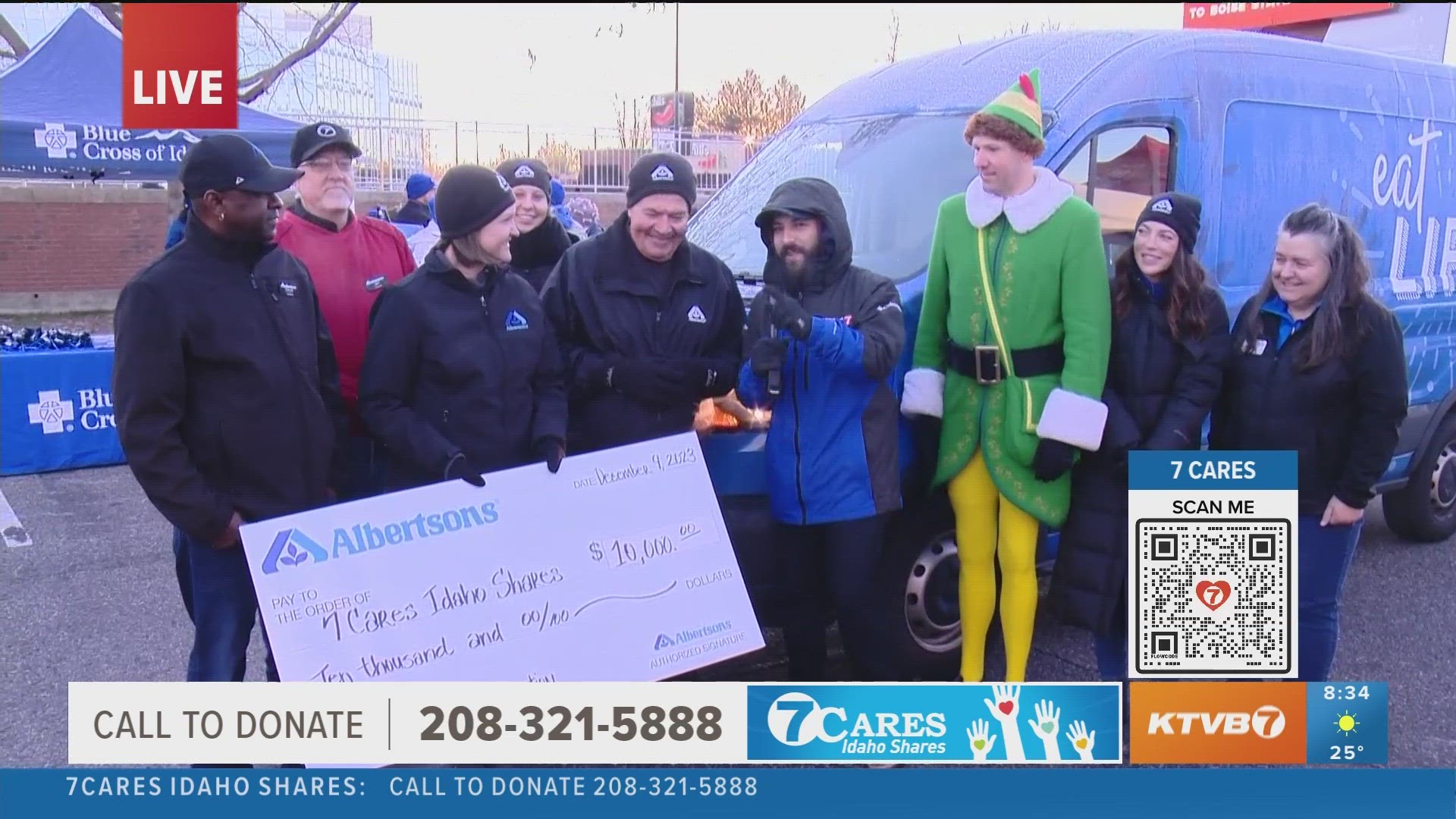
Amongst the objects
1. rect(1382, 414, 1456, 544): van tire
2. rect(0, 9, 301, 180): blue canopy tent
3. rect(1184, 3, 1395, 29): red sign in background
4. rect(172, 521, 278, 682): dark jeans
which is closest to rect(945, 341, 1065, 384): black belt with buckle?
rect(172, 521, 278, 682): dark jeans

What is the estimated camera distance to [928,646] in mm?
3844

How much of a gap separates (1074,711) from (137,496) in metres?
5.52

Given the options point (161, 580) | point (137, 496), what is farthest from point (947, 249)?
point (137, 496)

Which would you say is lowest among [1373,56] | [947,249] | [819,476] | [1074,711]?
Answer: [1074,711]

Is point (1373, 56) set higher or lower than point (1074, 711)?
higher

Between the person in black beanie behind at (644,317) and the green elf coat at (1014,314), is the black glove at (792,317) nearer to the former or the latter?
the person in black beanie behind at (644,317)

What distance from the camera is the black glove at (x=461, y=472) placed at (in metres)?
2.86

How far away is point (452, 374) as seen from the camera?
2.96m

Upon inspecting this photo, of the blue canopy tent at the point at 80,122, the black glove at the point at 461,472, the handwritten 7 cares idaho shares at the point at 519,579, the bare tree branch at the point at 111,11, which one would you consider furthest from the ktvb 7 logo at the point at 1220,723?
the bare tree branch at the point at 111,11

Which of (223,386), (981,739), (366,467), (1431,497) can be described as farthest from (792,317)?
(1431,497)

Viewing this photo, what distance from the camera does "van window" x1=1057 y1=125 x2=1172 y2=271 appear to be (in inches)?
150

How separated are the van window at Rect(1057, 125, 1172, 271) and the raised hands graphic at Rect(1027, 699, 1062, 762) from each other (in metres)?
1.57

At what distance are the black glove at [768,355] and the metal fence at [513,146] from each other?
11285 mm

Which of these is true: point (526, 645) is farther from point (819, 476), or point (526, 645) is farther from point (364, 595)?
point (819, 476)
